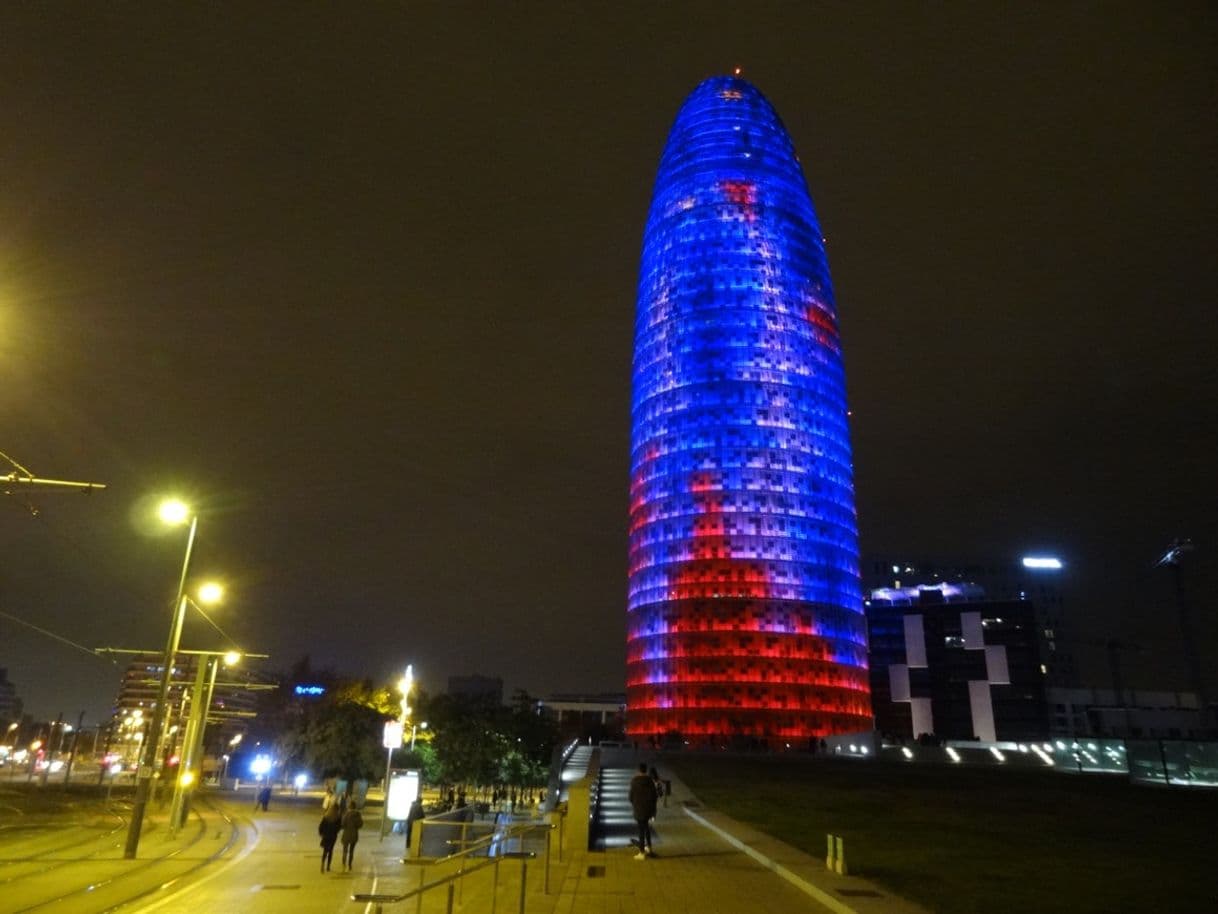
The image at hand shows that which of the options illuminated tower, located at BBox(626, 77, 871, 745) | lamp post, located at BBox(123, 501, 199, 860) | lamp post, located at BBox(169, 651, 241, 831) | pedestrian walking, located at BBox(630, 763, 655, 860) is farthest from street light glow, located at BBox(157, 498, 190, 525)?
illuminated tower, located at BBox(626, 77, 871, 745)

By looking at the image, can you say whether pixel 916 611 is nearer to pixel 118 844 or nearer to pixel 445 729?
pixel 445 729

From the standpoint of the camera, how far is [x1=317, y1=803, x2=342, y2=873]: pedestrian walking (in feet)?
72.6

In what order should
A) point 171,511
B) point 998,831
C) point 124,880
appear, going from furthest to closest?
point 171,511, point 998,831, point 124,880

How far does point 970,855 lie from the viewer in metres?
19.1

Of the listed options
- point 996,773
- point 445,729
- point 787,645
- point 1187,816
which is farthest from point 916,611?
point 1187,816

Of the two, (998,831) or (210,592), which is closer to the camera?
(998,831)

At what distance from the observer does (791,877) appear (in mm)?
16344

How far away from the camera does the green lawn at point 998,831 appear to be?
586 inches

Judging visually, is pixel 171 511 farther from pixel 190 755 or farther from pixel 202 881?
pixel 190 755

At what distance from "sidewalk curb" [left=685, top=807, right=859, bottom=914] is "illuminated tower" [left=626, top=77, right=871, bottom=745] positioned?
8151cm

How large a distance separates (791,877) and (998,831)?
10.0 meters

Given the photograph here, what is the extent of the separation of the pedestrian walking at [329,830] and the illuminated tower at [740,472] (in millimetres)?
83061

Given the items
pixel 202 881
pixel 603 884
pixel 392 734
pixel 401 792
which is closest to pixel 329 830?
pixel 202 881

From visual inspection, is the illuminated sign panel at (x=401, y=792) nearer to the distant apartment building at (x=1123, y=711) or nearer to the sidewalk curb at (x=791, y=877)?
the sidewalk curb at (x=791, y=877)
